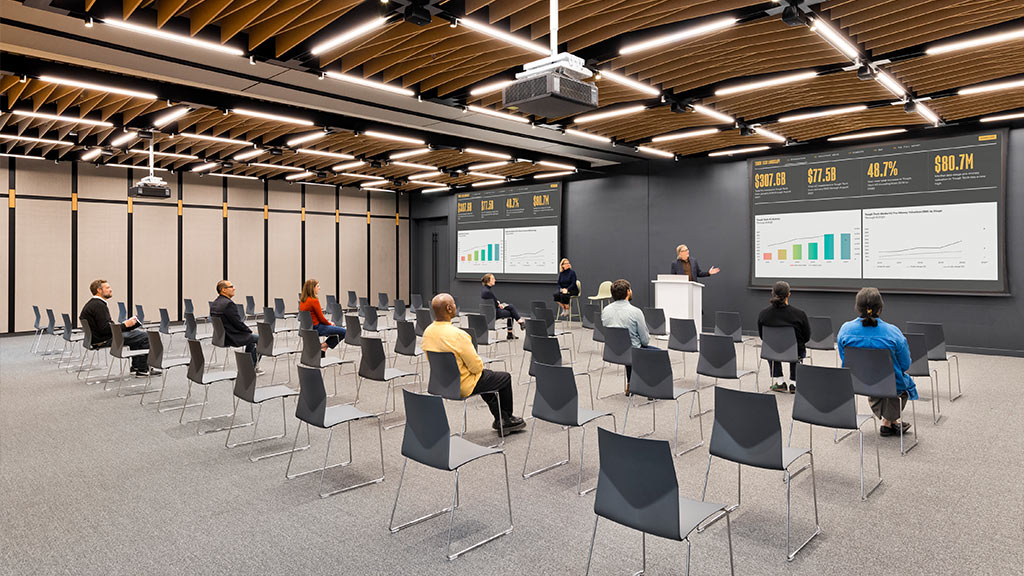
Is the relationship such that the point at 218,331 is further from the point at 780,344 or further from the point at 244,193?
the point at 244,193

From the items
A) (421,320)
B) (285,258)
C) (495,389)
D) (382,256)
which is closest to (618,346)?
(495,389)

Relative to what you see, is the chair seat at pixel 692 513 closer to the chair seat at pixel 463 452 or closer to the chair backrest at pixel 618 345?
the chair seat at pixel 463 452

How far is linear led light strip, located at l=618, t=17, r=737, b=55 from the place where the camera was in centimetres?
520

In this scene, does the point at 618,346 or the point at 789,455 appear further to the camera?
the point at 618,346

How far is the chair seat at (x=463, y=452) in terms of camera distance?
323cm

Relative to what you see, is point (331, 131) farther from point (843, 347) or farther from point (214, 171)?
point (843, 347)

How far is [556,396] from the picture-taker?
4.16 meters

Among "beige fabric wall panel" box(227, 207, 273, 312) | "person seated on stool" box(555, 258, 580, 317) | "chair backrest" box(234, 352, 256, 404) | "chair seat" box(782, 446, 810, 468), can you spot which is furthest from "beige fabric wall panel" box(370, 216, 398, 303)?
"chair seat" box(782, 446, 810, 468)

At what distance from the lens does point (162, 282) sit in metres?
14.1

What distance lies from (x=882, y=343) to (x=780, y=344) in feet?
4.95

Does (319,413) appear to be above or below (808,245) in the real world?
below

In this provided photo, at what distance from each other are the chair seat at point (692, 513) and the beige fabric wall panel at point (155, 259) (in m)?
14.2

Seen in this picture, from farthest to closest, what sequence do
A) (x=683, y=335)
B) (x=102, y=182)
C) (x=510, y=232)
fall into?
1. (x=510, y=232)
2. (x=102, y=182)
3. (x=683, y=335)

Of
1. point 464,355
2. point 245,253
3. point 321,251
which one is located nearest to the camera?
point 464,355
